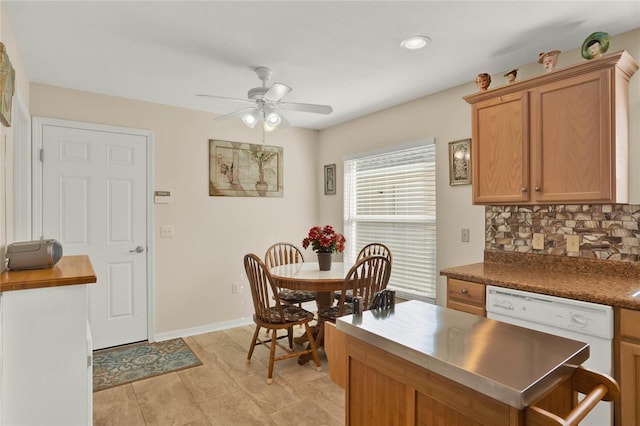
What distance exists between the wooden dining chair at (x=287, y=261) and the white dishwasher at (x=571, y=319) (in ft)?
6.06

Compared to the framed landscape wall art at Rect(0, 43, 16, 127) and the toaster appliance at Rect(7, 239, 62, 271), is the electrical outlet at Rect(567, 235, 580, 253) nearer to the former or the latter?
the toaster appliance at Rect(7, 239, 62, 271)

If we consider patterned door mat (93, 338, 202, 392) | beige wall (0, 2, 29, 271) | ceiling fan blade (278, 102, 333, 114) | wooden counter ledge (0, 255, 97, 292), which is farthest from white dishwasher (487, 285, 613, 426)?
beige wall (0, 2, 29, 271)

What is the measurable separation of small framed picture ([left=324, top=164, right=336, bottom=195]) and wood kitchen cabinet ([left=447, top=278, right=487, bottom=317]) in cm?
239

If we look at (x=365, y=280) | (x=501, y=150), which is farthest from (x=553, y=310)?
(x=365, y=280)

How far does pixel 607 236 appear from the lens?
2.31 m

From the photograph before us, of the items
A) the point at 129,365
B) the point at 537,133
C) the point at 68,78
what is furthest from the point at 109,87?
the point at 537,133

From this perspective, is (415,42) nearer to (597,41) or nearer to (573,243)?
(597,41)

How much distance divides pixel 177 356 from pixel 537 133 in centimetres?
334

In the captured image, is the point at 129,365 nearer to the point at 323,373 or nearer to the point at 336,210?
the point at 323,373

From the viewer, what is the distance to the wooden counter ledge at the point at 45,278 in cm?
158

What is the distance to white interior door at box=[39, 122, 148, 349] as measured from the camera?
323cm

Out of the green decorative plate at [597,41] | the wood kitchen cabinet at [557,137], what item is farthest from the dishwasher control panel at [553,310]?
the green decorative plate at [597,41]

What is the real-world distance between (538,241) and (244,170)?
300 cm

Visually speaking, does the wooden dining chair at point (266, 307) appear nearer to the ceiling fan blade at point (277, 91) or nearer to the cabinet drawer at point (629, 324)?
the ceiling fan blade at point (277, 91)
